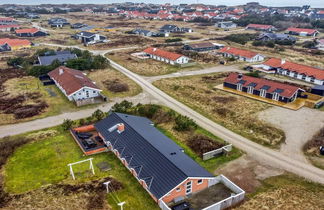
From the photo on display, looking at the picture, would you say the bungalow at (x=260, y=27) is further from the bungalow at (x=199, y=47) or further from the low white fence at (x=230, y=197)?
the low white fence at (x=230, y=197)

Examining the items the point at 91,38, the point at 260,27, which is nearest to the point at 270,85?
the point at 91,38

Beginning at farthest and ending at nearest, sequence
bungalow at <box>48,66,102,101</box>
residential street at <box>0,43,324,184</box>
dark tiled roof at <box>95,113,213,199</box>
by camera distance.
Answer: bungalow at <box>48,66,102,101</box> < residential street at <box>0,43,324,184</box> < dark tiled roof at <box>95,113,213,199</box>

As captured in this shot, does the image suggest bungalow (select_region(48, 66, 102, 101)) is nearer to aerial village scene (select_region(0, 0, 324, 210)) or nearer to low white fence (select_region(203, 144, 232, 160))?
aerial village scene (select_region(0, 0, 324, 210))

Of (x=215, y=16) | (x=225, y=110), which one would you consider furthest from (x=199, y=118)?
(x=215, y=16)

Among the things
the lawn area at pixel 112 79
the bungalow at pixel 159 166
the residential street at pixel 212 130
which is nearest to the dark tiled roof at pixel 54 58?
the lawn area at pixel 112 79

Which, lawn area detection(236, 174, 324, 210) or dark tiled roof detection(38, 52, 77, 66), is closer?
lawn area detection(236, 174, 324, 210)

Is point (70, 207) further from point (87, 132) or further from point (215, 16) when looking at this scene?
point (215, 16)

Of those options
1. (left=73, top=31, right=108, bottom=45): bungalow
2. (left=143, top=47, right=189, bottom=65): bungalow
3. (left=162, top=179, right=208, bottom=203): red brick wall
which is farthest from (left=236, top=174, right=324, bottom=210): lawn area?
(left=73, top=31, right=108, bottom=45): bungalow
